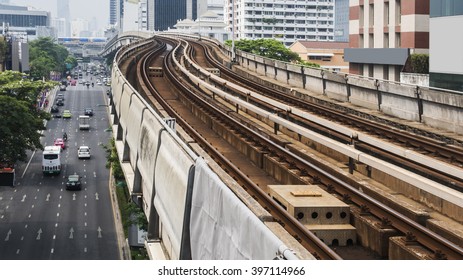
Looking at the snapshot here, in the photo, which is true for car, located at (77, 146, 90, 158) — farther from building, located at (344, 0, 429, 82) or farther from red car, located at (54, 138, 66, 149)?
building, located at (344, 0, 429, 82)

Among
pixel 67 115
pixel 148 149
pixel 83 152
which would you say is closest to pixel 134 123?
pixel 148 149

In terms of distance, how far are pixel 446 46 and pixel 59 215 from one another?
109ft

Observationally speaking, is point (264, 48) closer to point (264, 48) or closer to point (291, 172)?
point (264, 48)

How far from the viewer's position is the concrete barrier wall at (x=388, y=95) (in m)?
30.9

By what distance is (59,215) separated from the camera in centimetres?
6425

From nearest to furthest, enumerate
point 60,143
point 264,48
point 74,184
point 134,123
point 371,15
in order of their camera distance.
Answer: point 134,123 < point 371,15 < point 74,184 < point 60,143 < point 264,48

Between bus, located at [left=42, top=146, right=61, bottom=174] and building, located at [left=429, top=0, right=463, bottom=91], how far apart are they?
45.5 meters

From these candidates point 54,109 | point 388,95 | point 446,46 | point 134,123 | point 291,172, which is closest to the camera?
point 291,172

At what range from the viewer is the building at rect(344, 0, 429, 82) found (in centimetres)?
5956

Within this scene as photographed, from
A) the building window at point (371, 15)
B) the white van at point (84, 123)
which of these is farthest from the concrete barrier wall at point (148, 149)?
the white van at point (84, 123)

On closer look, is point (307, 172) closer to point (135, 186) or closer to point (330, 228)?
point (330, 228)

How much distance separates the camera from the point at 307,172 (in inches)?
917

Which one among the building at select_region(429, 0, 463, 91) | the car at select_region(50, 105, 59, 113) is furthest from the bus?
the car at select_region(50, 105, 59, 113)

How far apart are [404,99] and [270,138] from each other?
24.8ft
